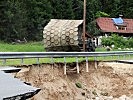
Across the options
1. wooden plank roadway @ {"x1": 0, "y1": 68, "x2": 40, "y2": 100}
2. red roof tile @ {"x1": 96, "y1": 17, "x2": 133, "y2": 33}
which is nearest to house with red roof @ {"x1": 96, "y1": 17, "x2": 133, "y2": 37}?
red roof tile @ {"x1": 96, "y1": 17, "x2": 133, "y2": 33}

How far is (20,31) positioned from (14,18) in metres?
1.88

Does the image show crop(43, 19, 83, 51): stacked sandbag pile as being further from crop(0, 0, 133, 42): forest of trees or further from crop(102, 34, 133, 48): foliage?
crop(102, 34, 133, 48): foliage

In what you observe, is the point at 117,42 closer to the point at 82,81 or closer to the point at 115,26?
the point at 115,26

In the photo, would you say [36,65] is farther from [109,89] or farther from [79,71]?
[109,89]

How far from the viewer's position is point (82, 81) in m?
20.0

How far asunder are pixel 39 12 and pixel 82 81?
43.4 meters

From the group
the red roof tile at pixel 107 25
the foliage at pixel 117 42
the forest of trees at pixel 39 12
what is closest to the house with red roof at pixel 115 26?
the red roof tile at pixel 107 25

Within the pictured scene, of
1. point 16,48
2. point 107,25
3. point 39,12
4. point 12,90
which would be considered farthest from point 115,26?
point 12,90

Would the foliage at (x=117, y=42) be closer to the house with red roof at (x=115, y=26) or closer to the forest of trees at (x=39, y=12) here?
the house with red roof at (x=115, y=26)

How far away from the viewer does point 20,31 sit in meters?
54.8

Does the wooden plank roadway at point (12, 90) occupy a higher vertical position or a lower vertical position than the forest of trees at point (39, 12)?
lower

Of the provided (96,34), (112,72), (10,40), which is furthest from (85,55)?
(96,34)

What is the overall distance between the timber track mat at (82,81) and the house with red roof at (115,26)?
45.4 metres

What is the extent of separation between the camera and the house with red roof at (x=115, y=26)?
6874cm
